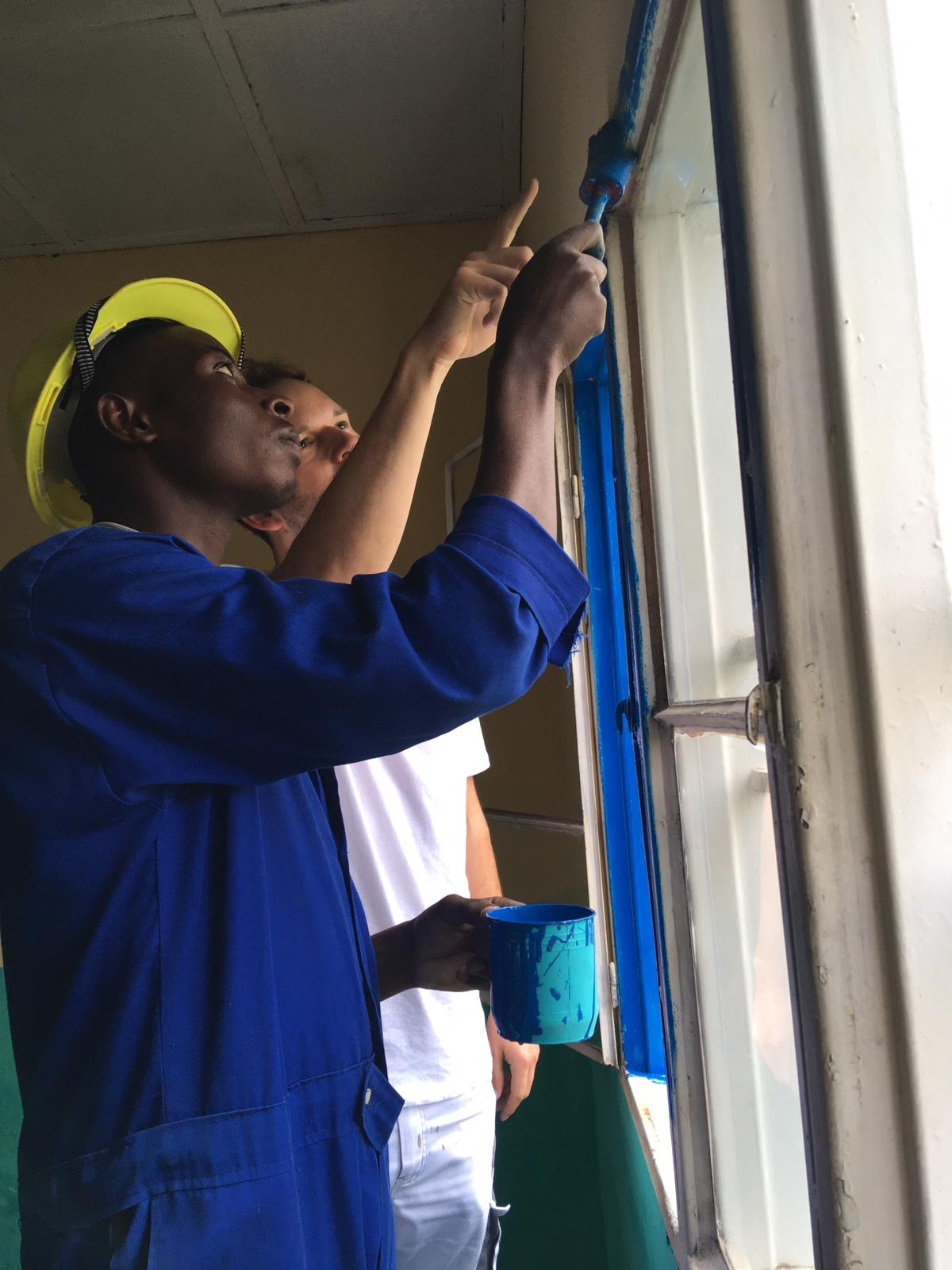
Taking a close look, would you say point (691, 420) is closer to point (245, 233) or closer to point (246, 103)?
point (246, 103)

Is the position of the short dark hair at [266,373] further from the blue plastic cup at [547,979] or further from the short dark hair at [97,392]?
the blue plastic cup at [547,979]

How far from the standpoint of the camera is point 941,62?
490 mm

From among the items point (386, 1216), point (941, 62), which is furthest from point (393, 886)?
point (941, 62)

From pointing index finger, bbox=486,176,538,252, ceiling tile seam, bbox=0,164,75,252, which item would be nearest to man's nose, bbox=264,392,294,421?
pointing index finger, bbox=486,176,538,252

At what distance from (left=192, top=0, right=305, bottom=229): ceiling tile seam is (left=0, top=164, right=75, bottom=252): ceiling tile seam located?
689 millimetres

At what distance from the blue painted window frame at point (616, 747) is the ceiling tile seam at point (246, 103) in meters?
1.24

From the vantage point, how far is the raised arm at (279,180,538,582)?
3.93 feet

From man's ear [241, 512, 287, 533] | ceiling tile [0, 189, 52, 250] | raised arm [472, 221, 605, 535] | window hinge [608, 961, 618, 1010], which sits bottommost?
window hinge [608, 961, 618, 1010]

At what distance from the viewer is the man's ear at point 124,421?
0.98m

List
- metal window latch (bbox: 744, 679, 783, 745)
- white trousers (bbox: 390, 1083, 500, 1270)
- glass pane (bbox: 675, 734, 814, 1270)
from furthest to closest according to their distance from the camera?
white trousers (bbox: 390, 1083, 500, 1270) < glass pane (bbox: 675, 734, 814, 1270) < metal window latch (bbox: 744, 679, 783, 745)

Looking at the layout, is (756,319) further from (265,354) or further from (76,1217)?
(265,354)

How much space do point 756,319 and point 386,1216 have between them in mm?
876

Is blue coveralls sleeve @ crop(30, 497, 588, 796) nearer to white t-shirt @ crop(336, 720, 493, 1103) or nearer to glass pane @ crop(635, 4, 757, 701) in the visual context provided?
glass pane @ crop(635, 4, 757, 701)

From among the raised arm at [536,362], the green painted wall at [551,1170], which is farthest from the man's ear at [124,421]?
the green painted wall at [551,1170]
